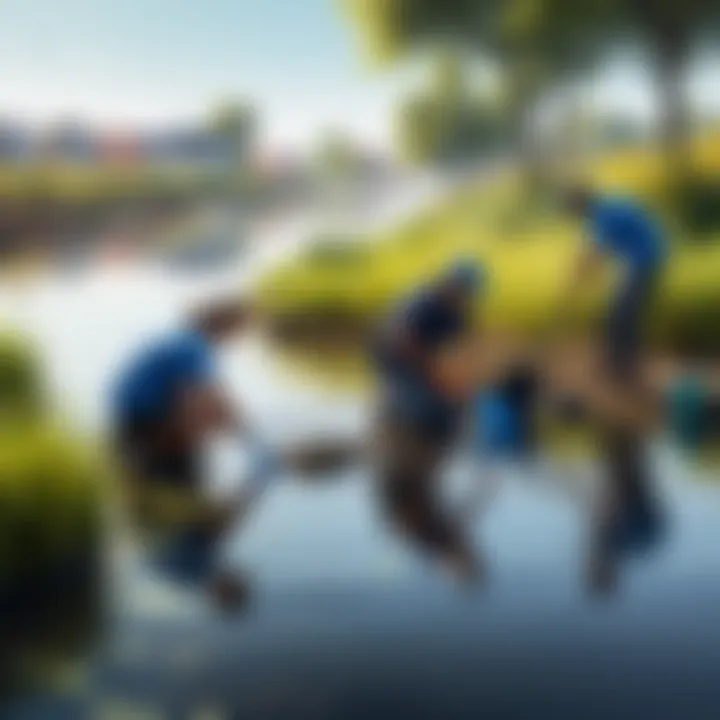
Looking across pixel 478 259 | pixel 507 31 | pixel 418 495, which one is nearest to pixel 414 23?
pixel 507 31

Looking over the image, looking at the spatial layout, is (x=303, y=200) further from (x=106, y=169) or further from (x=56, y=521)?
(x=56, y=521)

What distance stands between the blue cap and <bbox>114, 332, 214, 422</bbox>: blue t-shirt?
25 centimetres

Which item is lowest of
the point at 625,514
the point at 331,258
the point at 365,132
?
the point at 625,514

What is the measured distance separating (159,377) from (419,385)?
10.1 inches

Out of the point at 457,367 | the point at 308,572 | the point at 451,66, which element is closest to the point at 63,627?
the point at 308,572

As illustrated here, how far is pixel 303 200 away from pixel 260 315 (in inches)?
4.8

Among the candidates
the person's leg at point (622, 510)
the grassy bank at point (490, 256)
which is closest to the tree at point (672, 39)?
the grassy bank at point (490, 256)

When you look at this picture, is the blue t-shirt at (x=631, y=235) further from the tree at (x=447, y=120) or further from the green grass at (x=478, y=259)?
the tree at (x=447, y=120)

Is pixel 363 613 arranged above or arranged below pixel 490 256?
below

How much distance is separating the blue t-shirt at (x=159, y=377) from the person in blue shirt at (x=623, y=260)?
1.22ft

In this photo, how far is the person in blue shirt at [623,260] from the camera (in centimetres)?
128

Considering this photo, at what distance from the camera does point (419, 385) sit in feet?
4.25

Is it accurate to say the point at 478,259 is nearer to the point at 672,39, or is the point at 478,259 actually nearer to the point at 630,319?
the point at 630,319

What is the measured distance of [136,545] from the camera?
1.28 meters
